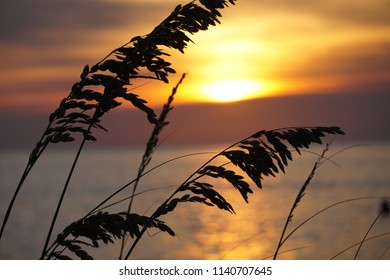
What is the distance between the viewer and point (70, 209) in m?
37.8

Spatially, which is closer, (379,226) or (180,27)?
(180,27)

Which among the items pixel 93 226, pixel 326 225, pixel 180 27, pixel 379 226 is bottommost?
pixel 93 226

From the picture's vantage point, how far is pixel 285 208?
37.9 m

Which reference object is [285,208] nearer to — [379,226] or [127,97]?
[379,226]

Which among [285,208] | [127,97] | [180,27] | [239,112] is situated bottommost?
[127,97]

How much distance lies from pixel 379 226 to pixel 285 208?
613 inches

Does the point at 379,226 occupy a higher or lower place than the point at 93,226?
higher

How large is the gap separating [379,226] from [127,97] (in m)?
20.8

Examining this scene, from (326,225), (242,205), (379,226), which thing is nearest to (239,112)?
(242,205)
